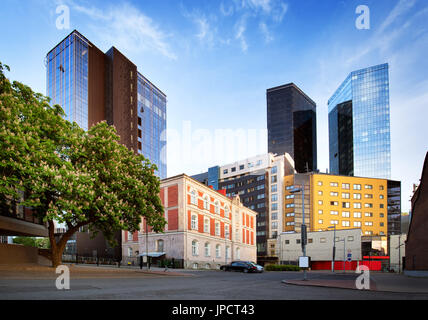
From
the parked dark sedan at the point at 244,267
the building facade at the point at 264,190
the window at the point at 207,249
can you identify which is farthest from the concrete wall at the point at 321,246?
the parked dark sedan at the point at 244,267

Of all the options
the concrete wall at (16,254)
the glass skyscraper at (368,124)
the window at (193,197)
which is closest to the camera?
the concrete wall at (16,254)

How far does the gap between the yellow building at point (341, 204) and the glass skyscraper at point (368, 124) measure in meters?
55.9

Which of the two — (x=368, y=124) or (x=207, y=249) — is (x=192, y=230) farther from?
(x=368, y=124)

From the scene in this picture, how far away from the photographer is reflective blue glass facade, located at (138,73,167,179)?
139750 millimetres

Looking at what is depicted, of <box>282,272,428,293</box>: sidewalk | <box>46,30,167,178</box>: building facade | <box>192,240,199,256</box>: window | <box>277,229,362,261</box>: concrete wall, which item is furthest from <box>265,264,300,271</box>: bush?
<box>46,30,167,178</box>: building facade

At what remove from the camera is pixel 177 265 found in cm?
4738

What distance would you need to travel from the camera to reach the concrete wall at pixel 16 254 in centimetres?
3002

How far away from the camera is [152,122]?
148 meters

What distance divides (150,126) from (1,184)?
130 metres

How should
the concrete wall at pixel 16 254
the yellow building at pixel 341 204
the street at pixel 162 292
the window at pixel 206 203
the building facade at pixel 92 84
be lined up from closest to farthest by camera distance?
the street at pixel 162 292, the concrete wall at pixel 16 254, the window at pixel 206 203, the building facade at pixel 92 84, the yellow building at pixel 341 204

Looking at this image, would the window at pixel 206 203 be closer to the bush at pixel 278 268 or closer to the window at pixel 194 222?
the window at pixel 194 222

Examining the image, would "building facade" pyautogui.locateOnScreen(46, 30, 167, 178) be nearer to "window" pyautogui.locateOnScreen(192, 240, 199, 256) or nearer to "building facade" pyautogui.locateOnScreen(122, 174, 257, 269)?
"building facade" pyautogui.locateOnScreen(122, 174, 257, 269)

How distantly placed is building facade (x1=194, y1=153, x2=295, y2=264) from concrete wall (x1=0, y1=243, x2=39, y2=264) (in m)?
88.9
